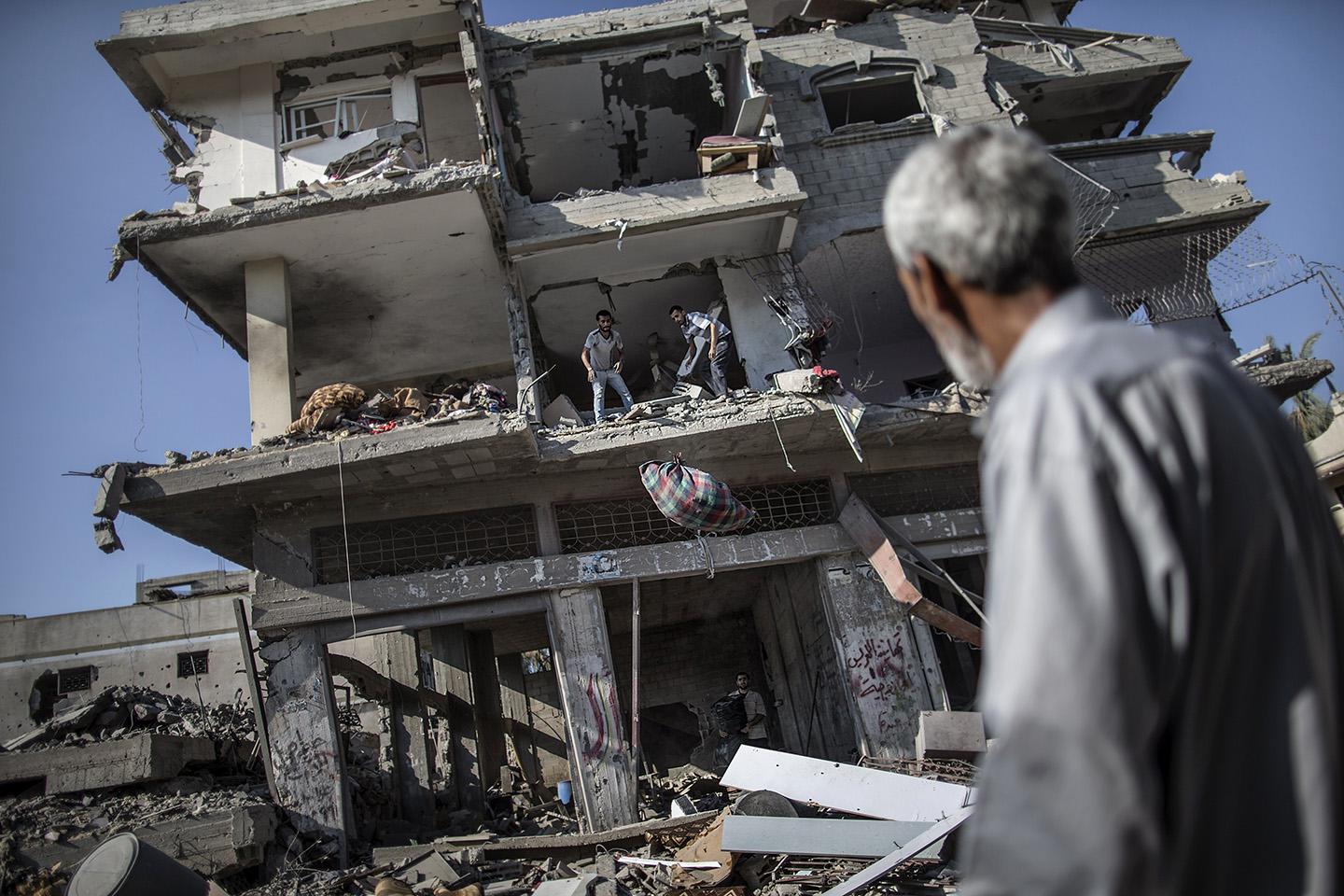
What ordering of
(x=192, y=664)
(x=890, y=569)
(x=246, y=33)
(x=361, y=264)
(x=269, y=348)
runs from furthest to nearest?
(x=192, y=664), (x=246, y=33), (x=361, y=264), (x=269, y=348), (x=890, y=569)

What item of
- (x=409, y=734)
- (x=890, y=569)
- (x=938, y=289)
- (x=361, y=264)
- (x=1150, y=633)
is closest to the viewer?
(x=1150, y=633)

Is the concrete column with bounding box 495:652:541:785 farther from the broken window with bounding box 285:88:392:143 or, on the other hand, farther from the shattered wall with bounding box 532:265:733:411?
the broken window with bounding box 285:88:392:143

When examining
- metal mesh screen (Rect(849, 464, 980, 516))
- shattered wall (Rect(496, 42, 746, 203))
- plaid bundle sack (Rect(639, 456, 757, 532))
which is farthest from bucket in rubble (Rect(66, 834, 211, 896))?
shattered wall (Rect(496, 42, 746, 203))

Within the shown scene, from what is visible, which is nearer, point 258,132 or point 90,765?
point 90,765

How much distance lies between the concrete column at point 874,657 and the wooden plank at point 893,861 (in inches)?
126

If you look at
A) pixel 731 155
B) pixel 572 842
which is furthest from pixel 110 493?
pixel 731 155

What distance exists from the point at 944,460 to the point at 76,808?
33.3 feet

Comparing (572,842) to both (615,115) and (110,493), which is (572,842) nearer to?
(110,493)

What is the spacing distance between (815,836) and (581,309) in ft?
27.2

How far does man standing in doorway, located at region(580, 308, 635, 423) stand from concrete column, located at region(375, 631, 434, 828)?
549 centimetres

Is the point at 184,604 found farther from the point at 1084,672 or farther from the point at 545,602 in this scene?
the point at 1084,672

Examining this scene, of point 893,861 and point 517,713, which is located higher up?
point 517,713

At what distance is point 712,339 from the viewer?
11.7m

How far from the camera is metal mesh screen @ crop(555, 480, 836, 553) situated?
36.3 feet
